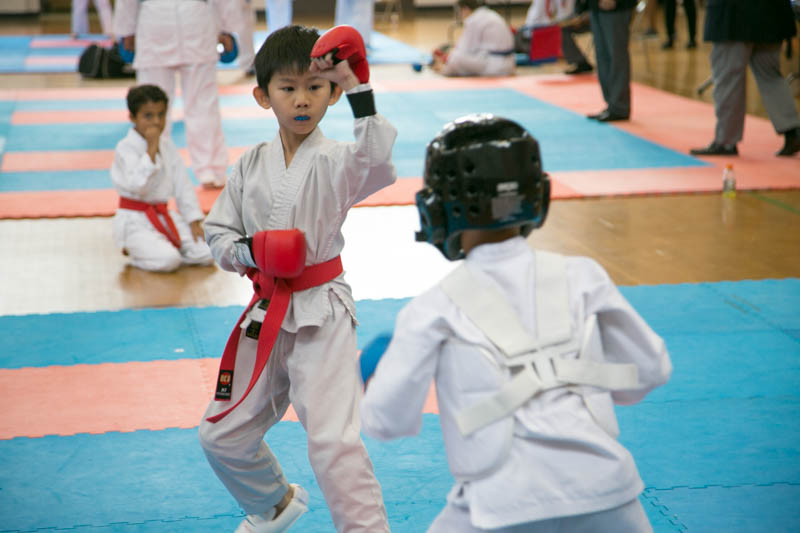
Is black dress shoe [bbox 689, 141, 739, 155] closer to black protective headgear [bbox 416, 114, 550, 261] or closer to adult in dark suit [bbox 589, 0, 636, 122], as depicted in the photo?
adult in dark suit [bbox 589, 0, 636, 122]

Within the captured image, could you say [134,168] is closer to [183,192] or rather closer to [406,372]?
Answer: [183,192]

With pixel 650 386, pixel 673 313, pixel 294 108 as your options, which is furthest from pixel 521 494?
pixel 673 313

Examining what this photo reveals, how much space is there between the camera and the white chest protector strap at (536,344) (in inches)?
68.4

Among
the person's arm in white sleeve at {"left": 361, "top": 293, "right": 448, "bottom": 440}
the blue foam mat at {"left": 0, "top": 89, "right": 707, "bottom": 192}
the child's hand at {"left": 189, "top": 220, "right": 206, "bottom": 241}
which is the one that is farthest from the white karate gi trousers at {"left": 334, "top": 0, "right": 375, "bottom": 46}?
the person's arm in white sleeve at {"left": 361, "top": 293, "right": 448, "bottom": 440}

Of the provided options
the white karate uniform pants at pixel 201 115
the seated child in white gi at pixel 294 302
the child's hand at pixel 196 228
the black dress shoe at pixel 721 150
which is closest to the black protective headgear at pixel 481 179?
the seated child in white gi at pixel 294 302

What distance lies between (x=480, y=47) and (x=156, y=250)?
28.5ft

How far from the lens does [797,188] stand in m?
7.32

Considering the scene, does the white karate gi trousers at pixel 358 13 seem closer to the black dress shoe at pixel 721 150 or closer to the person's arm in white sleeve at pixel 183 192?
the black dress shoe at pixel 721 150

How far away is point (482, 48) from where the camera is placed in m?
13.5

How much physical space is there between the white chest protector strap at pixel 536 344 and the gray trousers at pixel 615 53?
845 centimetres

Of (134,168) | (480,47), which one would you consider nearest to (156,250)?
(134,168)

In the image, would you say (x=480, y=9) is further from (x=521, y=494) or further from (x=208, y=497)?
(x=521, y=494)

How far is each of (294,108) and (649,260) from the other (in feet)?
11.8

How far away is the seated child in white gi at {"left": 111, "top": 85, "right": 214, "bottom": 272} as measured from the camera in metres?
5.58
